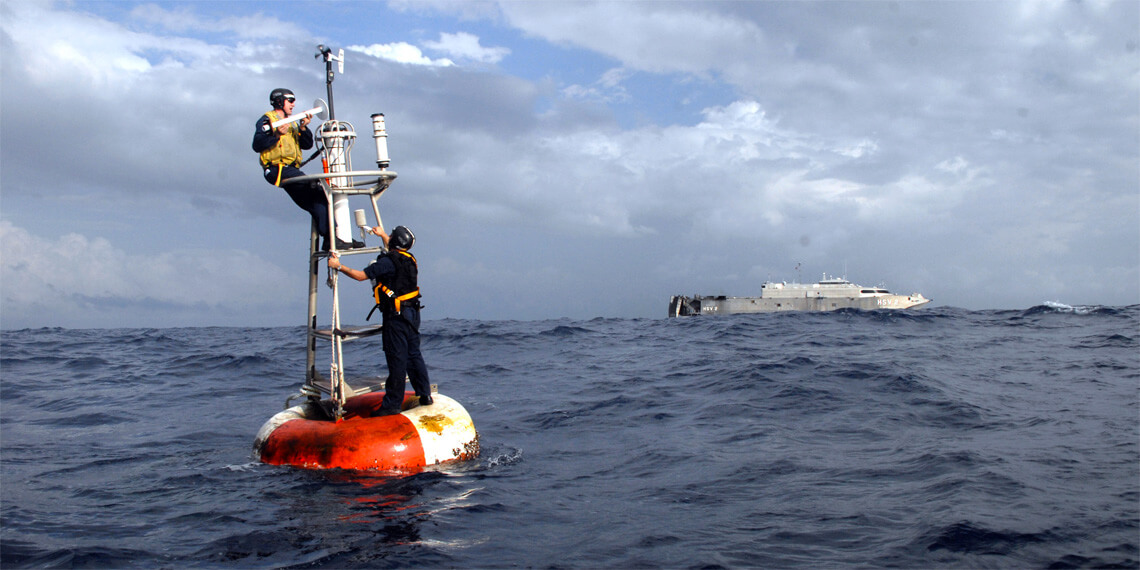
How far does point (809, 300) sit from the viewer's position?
222 ft

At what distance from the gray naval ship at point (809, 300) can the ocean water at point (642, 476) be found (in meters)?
52.7

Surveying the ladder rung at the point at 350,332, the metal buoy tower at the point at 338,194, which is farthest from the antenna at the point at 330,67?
the ladder rung at the point at 350,332

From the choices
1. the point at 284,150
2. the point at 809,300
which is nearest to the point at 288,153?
the point at 284,150

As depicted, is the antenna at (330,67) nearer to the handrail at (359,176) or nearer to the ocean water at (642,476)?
the handrail at (359,176)

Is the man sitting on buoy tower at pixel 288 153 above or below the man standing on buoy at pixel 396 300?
above

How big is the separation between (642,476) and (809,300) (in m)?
63.6

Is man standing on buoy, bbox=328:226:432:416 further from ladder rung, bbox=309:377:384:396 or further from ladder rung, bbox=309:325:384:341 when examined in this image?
ladder rung, bbox=309:377:384:396

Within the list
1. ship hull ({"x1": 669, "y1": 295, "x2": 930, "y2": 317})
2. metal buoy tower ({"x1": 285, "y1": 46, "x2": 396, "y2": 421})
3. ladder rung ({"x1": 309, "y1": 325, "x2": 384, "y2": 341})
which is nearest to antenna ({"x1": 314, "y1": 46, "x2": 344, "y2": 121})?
metal buoy tower ({"x1": 285, "y1": 46, "x2": 396, "y2": 421})

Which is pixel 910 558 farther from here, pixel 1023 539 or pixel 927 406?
pixel 927 406

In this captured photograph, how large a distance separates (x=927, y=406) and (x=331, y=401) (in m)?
8.30

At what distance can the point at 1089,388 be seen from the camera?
1201 centimetres

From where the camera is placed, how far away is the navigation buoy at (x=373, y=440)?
25.1ft

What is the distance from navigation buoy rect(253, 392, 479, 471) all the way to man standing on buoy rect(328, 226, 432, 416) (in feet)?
1.22

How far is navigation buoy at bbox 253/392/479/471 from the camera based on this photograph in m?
7.66
